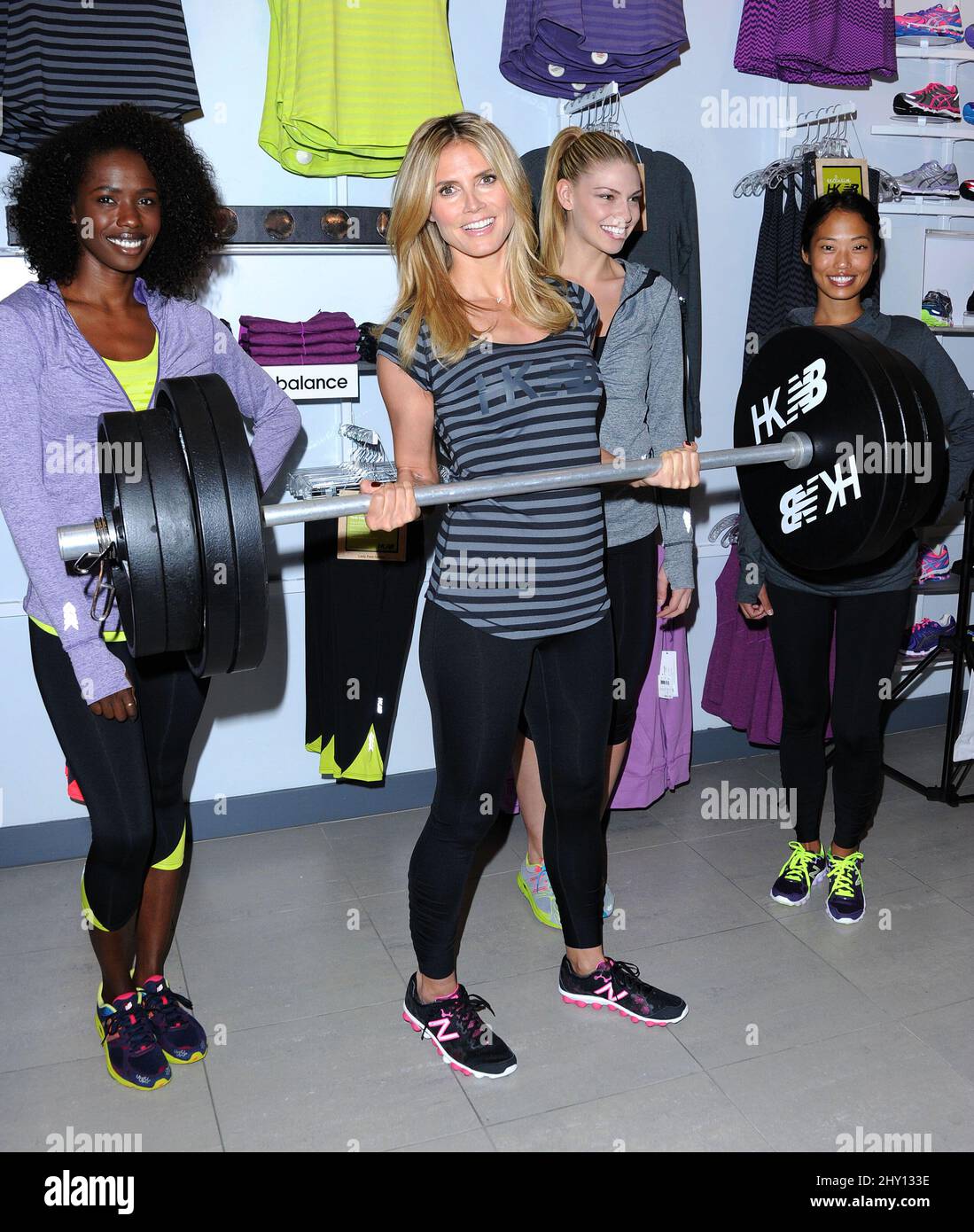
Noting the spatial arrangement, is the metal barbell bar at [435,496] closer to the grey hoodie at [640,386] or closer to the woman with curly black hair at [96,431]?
the woman with curly black hair at [96,431]

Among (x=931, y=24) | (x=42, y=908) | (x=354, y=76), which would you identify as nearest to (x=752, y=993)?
(x=42, y=908)

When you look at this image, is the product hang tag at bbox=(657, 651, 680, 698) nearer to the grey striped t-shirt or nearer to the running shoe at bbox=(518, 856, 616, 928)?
the running shoe at bbox=(518, 856, 616, 928)

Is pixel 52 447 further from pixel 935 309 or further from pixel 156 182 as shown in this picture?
pixel 935 309

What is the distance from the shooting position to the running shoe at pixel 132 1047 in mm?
2043

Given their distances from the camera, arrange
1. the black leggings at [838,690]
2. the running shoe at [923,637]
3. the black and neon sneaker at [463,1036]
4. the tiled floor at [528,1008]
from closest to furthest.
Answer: the tiled floor at [528,1008] < the black and neon sneaker at [463,1036] < the black leggings at [838,690] < the running shoe at [923,637]

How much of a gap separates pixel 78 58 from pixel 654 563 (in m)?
1.61

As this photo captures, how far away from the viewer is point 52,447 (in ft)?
5.85

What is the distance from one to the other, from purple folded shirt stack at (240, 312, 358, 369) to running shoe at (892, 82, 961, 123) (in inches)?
71.9

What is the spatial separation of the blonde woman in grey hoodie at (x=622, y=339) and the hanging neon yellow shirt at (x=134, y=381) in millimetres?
823

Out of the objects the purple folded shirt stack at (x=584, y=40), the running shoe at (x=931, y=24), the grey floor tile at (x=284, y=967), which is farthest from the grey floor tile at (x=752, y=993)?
the running shoe at (x=931, y=24)

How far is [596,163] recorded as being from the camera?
2227 millimetres
